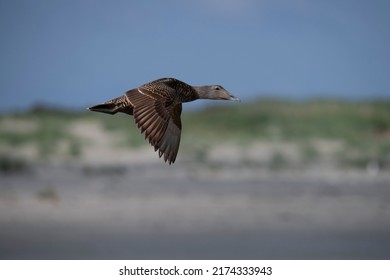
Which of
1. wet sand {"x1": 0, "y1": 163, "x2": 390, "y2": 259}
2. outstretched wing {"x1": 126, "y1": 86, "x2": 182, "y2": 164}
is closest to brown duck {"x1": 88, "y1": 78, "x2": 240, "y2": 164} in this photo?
outstretched wing {"x1": 126, "y1": 86, "x2": 182, "y2": 164}

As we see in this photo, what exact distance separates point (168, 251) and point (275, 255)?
1.60 meters

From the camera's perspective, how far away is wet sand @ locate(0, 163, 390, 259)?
18969 millimetres

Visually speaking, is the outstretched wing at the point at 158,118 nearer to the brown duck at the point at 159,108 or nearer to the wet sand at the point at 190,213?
the brown duck at the point at 159,108

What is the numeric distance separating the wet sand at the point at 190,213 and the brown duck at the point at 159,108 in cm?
920

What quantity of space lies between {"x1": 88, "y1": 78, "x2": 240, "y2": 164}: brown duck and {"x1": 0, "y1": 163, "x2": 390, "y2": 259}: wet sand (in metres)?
9.20

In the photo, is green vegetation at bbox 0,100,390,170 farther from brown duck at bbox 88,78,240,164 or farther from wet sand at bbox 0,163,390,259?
brown duck at bbox 88,78,240,164

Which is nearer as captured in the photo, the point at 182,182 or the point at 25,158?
the point at 182,182

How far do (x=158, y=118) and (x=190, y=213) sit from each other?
40.5 ft

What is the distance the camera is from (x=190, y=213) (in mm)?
21031

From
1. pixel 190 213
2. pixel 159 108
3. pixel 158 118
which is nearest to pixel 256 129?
pixel 190 213
